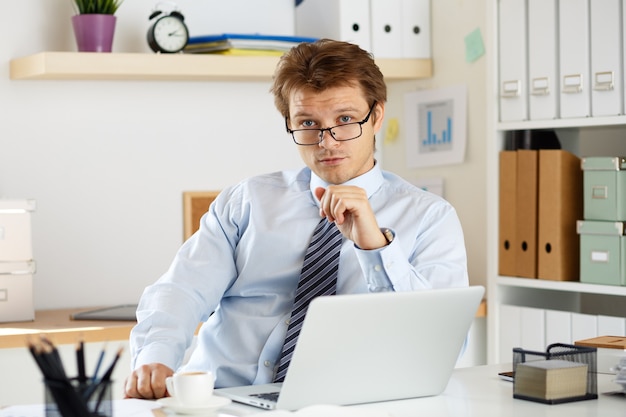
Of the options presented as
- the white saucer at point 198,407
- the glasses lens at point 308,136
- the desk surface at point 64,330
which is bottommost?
the desk surface at point 64,330

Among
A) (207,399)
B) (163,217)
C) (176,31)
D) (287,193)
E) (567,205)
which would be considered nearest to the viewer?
(207,399)

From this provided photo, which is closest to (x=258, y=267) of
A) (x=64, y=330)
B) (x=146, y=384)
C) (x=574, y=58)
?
(x=146, y=384)

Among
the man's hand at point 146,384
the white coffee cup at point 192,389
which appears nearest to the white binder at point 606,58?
the man's hand at point 146,384

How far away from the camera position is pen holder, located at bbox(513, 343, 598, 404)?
1.54m

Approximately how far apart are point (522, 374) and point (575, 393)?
0.29ft

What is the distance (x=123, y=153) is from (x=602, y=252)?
1.54 metres

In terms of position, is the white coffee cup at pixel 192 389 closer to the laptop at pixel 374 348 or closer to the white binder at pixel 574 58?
the laptop at pixel 374 348

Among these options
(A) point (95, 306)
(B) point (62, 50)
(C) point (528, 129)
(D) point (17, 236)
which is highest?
(B) point (62, 50)

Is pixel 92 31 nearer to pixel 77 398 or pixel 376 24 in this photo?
pixel 376 24

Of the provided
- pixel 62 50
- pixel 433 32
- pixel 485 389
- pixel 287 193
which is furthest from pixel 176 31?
pixel 485 389

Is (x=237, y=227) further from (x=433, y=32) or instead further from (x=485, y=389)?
(x=433, y=32)

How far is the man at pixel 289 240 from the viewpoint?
2006 millimetres

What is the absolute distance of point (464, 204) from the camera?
3277 mm

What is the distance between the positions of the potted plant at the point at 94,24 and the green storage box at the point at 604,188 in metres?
1.45
